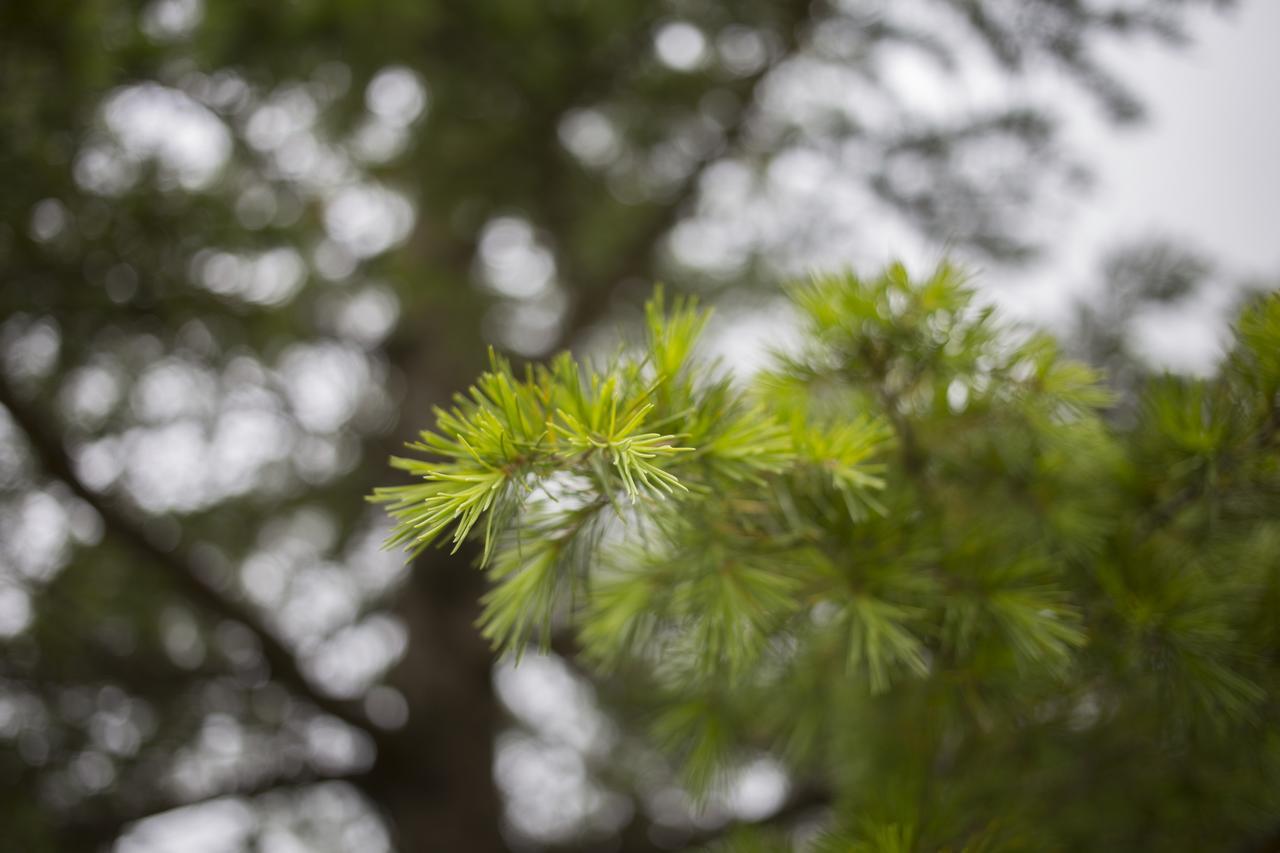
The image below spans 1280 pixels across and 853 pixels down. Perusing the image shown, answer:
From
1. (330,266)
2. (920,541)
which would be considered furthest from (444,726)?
(920,541)

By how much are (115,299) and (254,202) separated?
44cm

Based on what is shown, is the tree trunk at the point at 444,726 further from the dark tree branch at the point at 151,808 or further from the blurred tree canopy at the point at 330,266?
the dark tree branch at the point at 151,808

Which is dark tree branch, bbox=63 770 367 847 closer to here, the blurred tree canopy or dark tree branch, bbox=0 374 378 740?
the blurred tree canopy

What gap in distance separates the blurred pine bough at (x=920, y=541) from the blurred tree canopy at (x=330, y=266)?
2.80ft

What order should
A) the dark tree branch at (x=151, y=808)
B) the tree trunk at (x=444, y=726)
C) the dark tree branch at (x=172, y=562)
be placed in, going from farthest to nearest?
1. the tree trunk at (x=444, y=726)
2. the dark tree branch at (x=151, y=808)
3. the dark tree branch at (x=172, y=562)

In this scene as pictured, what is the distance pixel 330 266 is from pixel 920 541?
1.75 meters

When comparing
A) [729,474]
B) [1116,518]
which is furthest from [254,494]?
[1116,518]

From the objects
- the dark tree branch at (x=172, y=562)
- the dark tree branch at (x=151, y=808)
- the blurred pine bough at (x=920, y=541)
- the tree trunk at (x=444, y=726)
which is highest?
the blurred pine bough at (x=920, y=541)

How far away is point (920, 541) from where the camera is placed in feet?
2.57

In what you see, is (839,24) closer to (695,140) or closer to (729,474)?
(695,140)

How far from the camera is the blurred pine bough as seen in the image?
2.16ft

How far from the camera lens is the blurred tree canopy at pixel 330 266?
4.87 ft

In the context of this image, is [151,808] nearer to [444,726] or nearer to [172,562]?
[172,562]

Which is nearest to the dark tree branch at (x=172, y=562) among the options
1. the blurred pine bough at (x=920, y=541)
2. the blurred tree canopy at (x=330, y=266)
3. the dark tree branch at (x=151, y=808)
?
the blurred tree canopy at (x=330, y=266)
